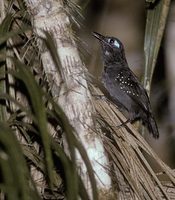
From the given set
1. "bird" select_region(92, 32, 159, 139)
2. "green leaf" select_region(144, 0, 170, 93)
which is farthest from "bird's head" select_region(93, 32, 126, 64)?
"green leaf" select_region(144, 0, 170, 93)

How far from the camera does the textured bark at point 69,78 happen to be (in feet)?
4.77

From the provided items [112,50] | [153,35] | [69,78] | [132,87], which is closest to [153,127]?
[132,87]

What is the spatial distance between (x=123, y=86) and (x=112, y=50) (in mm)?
215

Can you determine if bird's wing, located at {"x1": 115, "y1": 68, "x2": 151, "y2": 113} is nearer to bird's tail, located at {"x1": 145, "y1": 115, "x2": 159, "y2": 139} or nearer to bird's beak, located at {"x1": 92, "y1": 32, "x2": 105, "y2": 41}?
bird's tail, located at {"x1": 145, "y1": 115, "x2": 159, "y2": 139}

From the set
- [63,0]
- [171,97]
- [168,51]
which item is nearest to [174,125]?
[171,97]

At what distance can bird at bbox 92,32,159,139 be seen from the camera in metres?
2.56

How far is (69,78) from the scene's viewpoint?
1.47 meters

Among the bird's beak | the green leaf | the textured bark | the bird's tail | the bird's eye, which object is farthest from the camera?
the bird's eye

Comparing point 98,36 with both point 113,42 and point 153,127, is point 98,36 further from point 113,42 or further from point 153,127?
point 153,127

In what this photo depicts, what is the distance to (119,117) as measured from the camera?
63.6 inches

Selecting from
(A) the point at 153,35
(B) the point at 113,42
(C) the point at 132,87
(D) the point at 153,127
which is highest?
(B) the point at 113,42

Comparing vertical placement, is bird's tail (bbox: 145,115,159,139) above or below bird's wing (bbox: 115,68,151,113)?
below

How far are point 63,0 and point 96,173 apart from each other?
46cm

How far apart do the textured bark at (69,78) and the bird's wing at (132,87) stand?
1.09 metres
